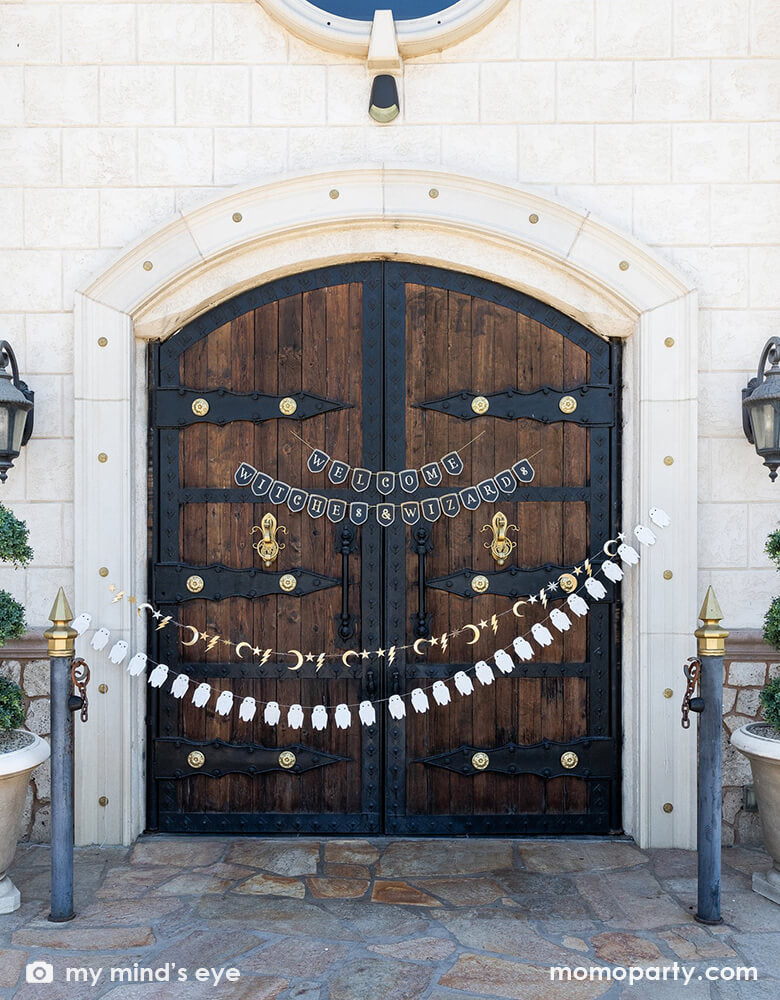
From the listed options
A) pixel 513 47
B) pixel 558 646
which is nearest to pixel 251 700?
pixel 558 646

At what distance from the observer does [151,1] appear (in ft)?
11.9

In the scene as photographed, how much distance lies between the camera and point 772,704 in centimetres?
315

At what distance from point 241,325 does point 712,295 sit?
194 centimetres

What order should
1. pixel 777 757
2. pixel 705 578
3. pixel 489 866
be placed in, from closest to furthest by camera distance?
pixel 777 757 < pixel 489 866 < pixel 705 578

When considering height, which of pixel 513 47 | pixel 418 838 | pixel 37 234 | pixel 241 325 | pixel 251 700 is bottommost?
pixel 418 838

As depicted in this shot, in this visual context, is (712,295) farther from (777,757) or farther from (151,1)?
(151,1)

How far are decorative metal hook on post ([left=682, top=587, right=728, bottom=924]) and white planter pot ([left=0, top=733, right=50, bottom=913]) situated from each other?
7.30ft

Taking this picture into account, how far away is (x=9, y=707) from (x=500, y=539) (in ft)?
6.48

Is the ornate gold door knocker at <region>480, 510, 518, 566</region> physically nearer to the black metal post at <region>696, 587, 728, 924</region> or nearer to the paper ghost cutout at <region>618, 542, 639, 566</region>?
the paper ghost cutout at <region>618, 542, 639, 566</region>

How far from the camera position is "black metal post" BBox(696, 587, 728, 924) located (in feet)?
9.55

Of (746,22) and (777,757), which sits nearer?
(777,757)

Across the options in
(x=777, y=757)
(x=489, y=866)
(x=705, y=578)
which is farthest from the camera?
(x=705, y=578)

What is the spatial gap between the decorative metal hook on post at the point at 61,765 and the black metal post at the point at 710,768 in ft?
6.81

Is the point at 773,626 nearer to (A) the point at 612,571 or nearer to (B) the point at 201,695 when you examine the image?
(A) the point at 612,571
